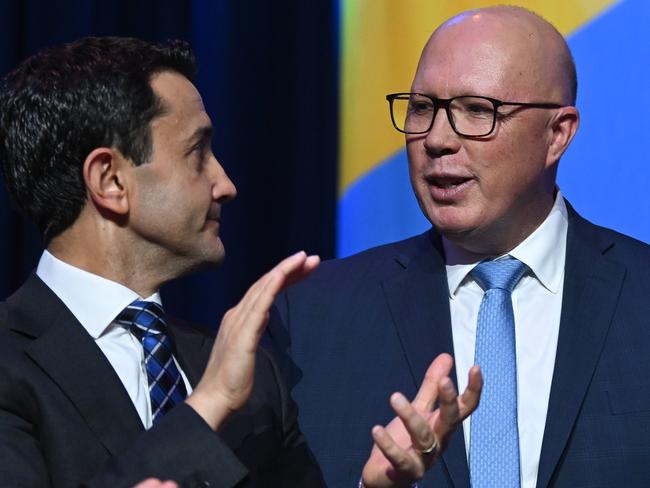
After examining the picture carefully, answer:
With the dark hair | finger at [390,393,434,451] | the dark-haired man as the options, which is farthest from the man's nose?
finger at [390,393,434,451]

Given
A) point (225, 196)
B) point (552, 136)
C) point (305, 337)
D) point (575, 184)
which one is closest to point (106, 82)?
point (225, 196)

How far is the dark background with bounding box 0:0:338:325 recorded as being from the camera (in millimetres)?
2721

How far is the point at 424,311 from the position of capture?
2.12 meters

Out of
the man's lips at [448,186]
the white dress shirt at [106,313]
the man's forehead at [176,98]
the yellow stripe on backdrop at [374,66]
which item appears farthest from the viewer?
the yellow stripe on backdrop at [374,66]

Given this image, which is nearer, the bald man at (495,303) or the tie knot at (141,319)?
the tie knot at (141,319)

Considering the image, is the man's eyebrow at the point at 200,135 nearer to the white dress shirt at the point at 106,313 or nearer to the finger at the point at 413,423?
the white dress shirt at the point at 106,313

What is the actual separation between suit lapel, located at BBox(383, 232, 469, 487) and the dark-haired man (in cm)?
27

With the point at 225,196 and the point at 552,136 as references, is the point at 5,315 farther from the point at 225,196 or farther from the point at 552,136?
the point at 552,136

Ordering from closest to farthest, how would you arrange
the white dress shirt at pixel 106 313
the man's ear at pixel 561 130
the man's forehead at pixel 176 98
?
the white dress shirt at pixel 106 313 < the man's forehead at pixel 176 98 < the man's ear at pixel 561 130

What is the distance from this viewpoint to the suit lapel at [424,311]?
1990 mm

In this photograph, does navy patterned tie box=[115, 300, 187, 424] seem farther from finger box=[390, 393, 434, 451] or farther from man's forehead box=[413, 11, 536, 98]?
man's forehead box=[413, 11, 536, 98]

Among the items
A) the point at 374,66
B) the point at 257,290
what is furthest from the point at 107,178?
the point at 374,66

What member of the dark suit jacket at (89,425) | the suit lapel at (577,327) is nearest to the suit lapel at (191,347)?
the dark suit jacket at (89,425)

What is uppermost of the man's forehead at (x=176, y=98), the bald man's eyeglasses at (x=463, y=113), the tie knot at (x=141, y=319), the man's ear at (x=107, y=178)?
the man's forehead at (x=176, y=98)
